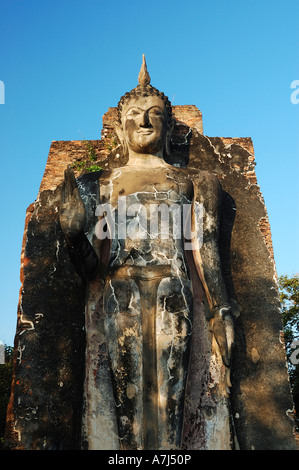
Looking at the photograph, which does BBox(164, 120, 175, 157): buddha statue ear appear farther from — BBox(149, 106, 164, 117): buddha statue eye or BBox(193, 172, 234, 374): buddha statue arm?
BBox(193, 172, 234, 374): buddha statue arm

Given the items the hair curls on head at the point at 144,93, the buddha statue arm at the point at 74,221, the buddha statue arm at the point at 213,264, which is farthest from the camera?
the hair curls on head at the point at 144,93

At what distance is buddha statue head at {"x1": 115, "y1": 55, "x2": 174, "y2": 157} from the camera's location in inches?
185

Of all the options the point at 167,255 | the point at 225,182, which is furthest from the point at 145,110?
the point at 167,255

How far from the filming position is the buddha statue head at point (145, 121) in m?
4.70


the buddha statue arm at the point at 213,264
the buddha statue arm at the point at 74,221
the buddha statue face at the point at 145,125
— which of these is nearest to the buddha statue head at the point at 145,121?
the buddha statue face at the point at 145,125

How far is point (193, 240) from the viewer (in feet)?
14.5

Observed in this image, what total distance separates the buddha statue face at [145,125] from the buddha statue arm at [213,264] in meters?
0.54

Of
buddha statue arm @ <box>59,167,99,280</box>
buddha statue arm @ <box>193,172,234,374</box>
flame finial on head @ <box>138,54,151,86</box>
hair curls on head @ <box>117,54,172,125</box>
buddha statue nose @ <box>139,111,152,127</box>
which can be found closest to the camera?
buddha statue arm @ <box>59,167,99,280</box>

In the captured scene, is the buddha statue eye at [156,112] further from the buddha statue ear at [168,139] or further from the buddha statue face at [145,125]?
the buddha statue ear at [168,139]

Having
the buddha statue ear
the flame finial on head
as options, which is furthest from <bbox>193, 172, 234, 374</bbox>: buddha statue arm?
the flame finial on head

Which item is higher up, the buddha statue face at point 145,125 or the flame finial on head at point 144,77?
the flame finial on head at point 144,77

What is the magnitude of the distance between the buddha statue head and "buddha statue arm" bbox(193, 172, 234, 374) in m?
0.55

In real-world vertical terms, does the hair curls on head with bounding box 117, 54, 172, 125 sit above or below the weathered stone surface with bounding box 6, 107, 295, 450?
above
